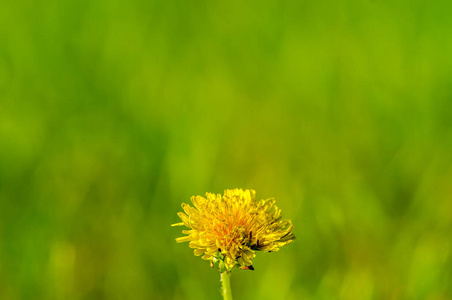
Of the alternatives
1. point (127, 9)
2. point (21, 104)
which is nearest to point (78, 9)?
point (127, 9)

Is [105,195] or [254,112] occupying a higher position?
[254,112]

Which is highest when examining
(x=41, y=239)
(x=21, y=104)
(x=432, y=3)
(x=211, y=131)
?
(x=432, y=3)

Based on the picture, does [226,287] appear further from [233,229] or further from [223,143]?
[223,143]

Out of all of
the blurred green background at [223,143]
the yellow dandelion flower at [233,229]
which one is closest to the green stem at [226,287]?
the yellow dandelion flower at [233,229]

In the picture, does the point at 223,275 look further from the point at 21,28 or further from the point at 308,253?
the point at 21,28

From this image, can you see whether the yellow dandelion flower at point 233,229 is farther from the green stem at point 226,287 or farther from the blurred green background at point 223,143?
the blurred green background at point 223,143

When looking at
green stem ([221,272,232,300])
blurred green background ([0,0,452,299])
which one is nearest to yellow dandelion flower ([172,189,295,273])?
green stem ([221,272,232,300])

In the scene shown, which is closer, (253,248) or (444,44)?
(253,248)
